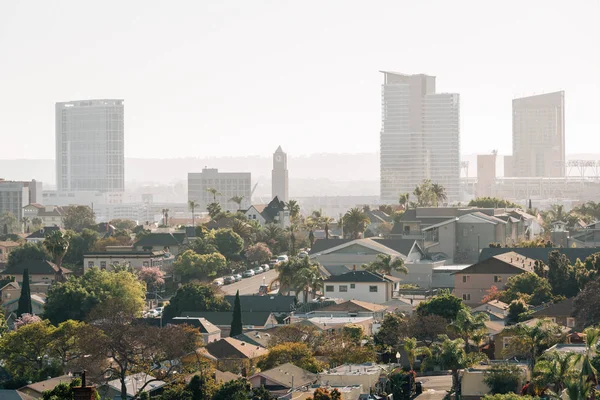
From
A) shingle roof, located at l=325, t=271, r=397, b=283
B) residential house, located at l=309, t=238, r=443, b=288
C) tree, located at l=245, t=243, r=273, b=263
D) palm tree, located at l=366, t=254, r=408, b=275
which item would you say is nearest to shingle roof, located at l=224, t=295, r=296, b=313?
shingle roof, located at l=325, t=271, r=397, b=283

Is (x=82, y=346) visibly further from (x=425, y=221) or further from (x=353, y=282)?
(x=425, y=221)

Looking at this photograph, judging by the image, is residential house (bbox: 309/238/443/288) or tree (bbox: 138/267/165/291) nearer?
tree (bbox: 138/267/165/291)

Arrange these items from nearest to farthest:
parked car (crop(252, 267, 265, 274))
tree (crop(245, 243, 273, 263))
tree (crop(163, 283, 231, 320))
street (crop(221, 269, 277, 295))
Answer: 1. tree (crop(163, 283, 231, 320))
2. street (crop(221, 269, 277, 295))
3. parked car (crop(252, 267, 265, 274))
4. tree (crop(245, 243, 273, 263))

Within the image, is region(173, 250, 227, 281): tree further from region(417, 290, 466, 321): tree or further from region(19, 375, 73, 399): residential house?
region(19, 375, 73, 399): residential house

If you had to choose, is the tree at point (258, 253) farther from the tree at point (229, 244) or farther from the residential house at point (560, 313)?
the residential house at point (560, 313)

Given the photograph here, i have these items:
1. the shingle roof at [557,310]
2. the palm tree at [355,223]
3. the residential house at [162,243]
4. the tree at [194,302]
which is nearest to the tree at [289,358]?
the shingle roof at [557,310]

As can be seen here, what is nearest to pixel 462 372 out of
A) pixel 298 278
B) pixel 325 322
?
pixel 325 322

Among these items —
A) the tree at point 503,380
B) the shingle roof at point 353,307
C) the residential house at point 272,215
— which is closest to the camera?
the tree at point 503,380

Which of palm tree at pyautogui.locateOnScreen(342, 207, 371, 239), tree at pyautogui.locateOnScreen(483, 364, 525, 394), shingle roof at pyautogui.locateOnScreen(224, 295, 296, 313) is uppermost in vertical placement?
palm tree at pyautogui.locateOnScreen(342, 207, 371, 239)
